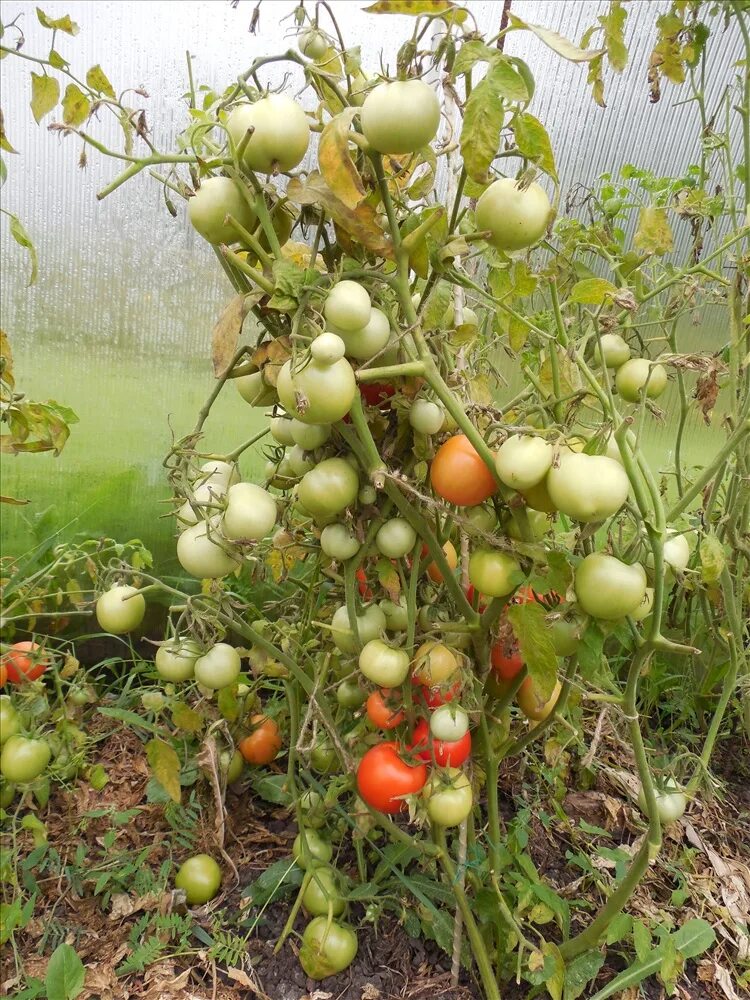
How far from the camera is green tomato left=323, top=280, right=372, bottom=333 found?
482mm

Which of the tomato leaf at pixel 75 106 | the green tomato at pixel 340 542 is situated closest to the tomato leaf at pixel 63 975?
the green tomato at pixel 340 542

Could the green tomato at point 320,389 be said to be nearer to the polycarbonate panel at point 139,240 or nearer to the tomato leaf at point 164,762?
the tomato leaf at point 164,762

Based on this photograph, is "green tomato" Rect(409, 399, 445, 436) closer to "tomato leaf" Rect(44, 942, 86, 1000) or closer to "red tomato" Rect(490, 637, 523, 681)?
"red tomato" Rect(490, 637, 523, 681)

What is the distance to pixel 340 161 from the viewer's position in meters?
0.45

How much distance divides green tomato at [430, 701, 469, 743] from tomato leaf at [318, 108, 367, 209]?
1.45 ft

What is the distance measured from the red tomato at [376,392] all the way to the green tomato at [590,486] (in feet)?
0.66

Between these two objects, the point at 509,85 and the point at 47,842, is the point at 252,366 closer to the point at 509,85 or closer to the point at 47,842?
the point at 509,85

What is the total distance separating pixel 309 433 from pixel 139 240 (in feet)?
4.10

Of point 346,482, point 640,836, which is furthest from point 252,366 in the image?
point 640,836

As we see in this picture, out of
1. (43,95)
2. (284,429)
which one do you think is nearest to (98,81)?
(43,95)

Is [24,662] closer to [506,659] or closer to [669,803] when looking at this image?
[506,659]

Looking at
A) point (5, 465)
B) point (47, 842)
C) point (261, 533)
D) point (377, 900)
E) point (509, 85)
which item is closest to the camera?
point (509, 85)

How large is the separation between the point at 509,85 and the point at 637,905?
108 cm

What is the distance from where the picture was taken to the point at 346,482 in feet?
1.93
